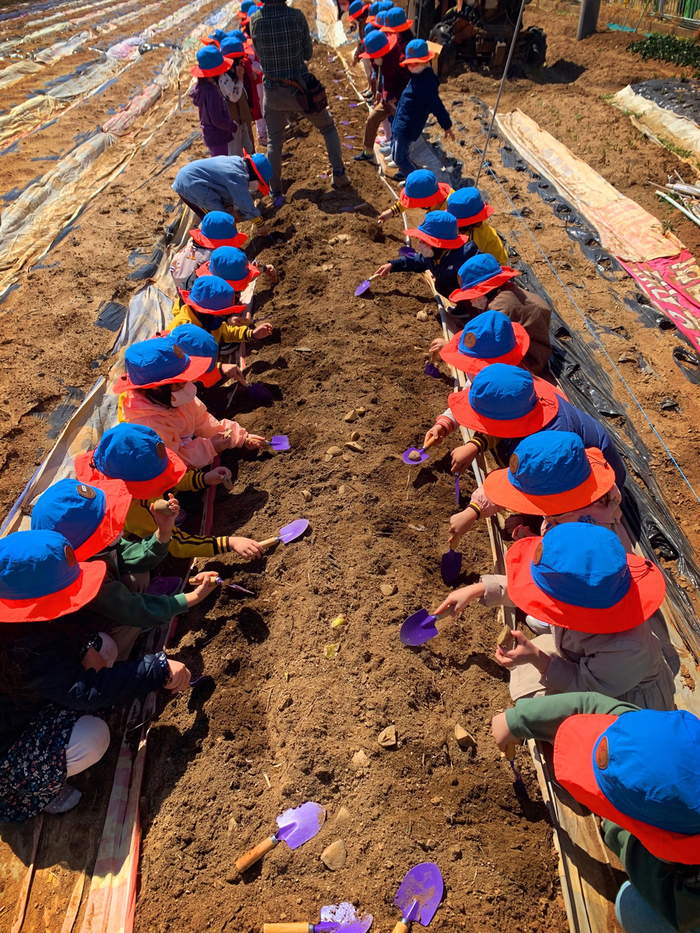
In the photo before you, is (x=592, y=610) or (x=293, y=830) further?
(x=293, y=830)

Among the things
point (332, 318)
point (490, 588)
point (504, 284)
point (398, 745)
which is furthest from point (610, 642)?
point (332, 318)

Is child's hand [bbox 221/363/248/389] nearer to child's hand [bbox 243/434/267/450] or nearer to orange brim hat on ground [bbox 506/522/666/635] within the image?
child's hand [bbox 243/434/267/450]

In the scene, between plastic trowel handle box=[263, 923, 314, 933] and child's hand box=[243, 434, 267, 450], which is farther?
child's hand box=[243, 434, 267, 450]

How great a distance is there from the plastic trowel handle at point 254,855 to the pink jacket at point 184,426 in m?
2.13

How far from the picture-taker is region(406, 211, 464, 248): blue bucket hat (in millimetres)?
4129

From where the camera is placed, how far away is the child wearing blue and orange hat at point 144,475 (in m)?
2.72

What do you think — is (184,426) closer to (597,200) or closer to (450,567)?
(450,567)

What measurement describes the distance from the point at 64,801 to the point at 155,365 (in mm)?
2129

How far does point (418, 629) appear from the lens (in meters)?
2.72

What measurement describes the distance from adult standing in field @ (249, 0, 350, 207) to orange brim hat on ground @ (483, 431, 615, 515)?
538 cm

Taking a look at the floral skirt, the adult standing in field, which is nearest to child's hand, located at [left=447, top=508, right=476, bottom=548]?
the floral skirt

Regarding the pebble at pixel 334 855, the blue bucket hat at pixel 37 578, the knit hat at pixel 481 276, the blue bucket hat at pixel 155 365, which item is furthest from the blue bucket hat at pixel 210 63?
the pebble at pixel 334 855

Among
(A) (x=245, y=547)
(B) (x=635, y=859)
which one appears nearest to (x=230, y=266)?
(A) (x=245, y=547)

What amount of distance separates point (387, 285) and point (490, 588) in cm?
349
